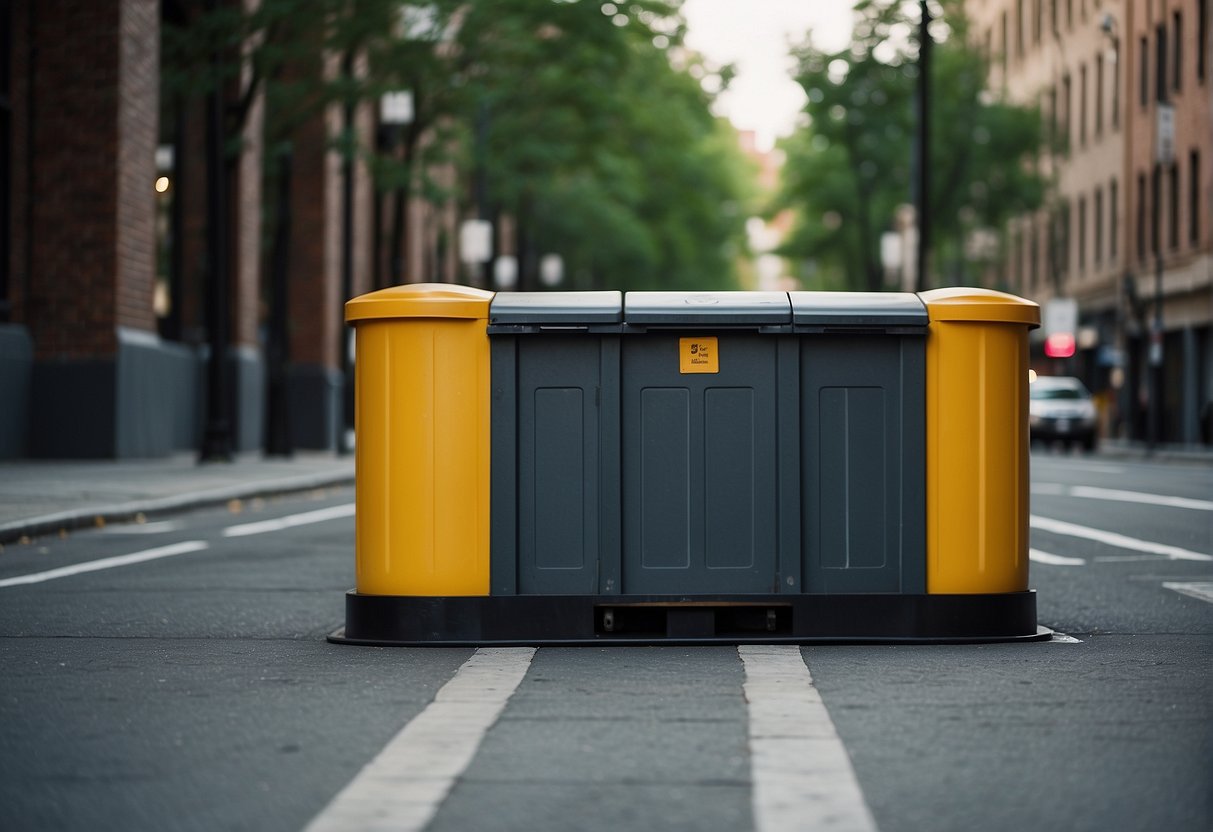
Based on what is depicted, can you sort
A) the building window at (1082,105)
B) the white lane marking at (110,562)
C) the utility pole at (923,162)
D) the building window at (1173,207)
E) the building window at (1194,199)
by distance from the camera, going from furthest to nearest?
1. the building window at (1082,105)
2. the building window at (1173,207)
3. the building window at (1194,199)
4. the utility pole at (923,162)
5. the white lane marking at (110,562)

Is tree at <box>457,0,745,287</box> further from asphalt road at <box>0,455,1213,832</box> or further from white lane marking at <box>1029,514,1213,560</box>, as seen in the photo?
asphalt road at <box>0,455,1213,832</box>

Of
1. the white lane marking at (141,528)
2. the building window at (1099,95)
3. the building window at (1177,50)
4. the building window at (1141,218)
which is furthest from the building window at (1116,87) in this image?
the white lane marking at (141,528)

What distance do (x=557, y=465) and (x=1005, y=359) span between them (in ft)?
5.95

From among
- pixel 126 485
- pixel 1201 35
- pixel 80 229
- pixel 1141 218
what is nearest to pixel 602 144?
pixel 1201 35

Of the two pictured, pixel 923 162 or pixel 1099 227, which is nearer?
pixel 923 162

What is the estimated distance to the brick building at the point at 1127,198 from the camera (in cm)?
4681

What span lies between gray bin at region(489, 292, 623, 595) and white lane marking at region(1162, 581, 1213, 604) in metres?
3.48

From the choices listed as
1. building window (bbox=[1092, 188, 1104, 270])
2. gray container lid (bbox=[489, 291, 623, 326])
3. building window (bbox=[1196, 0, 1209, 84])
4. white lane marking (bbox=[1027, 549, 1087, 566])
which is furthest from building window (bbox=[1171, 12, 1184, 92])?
gray container lid (bbox=[489, 291, 623, 326])

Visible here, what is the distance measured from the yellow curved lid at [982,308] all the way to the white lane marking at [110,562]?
5532 mm

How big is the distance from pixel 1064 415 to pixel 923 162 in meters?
10.1

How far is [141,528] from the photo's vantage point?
16.0 metres

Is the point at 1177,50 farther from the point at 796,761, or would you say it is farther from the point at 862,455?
the point at 796,761

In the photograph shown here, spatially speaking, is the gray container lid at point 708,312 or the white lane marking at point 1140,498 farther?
the white lane marking at point 1140,498

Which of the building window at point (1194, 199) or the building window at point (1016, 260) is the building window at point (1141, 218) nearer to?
the building window at point (1194, 199)
